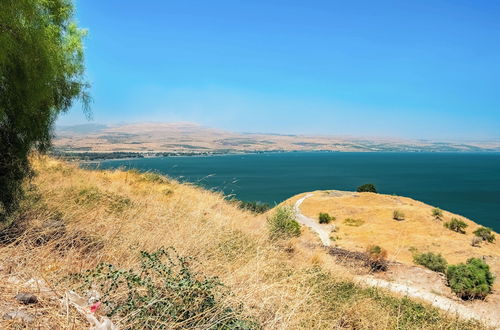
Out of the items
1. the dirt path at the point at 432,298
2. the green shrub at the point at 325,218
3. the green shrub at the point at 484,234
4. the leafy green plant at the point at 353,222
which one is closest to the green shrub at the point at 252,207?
the dirt path at the point at 432,298

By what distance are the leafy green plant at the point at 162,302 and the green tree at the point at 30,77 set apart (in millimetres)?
3490

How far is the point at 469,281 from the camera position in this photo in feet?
50.7

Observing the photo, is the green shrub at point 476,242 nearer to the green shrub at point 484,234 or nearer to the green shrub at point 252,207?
the green shrub at point 484,234

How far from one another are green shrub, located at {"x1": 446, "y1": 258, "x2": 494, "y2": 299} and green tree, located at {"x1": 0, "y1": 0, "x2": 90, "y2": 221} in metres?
17.6

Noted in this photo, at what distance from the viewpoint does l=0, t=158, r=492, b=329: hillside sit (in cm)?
325

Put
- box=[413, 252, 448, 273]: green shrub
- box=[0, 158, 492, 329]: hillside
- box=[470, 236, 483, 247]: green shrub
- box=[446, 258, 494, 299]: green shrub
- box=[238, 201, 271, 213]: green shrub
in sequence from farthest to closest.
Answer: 1. box=[470, 236, 483, 247]: green shrub
2. box=[413, 252, 448, 273]: green shrub
3. box=[238, 201, 271, 213]: green shrub
4. box=[446, 258, 494, 299]: green shrub
5. box=[0, 158, 492, 329]: hillside

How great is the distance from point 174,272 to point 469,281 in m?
16.5

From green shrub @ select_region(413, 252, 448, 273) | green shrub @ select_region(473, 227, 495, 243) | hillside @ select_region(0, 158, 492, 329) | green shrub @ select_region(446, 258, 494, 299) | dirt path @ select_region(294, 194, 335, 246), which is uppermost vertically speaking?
hillside @ select_region(0, 158, 492, 329)

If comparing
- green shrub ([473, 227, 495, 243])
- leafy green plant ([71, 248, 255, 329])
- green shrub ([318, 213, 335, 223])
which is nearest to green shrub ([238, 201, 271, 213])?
leafy green plant ([71, 248, 255, 329])

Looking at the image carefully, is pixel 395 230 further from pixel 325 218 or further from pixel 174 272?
pixel 174 272

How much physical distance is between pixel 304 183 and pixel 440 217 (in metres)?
71.2

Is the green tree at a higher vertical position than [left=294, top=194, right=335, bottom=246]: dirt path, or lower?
higher

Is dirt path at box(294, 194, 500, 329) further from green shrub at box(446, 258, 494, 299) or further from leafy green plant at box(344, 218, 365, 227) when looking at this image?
leafy green plant at box(344, 218, 365, 227)

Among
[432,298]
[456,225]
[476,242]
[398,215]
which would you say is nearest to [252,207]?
[432,298]
